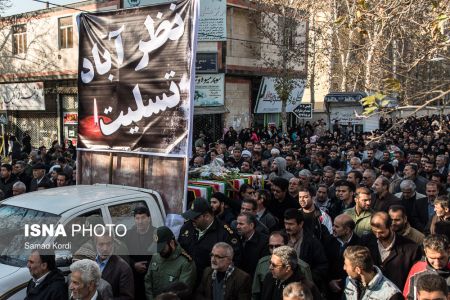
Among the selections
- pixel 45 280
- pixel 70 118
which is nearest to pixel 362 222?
pixel 45 280

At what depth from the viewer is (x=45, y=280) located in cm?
423

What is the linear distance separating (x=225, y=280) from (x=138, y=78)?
3633 mm

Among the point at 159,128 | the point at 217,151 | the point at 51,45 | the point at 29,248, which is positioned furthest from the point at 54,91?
the point at 29,248

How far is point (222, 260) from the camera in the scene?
14.4ft

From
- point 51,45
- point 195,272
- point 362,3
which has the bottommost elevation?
point 195,272

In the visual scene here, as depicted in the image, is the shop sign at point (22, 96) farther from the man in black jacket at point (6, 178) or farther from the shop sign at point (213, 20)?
the man in black jacket at point (6, 178)

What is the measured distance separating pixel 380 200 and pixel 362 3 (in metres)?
3.26

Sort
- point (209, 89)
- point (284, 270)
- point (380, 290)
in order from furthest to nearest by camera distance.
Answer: point (209, 89)
point (284, 270)
point (380, 290)

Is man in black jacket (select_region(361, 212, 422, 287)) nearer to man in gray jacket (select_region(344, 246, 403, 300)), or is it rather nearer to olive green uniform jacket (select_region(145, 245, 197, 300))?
man in gray jacket (select_region(344, 246, 403, 300))

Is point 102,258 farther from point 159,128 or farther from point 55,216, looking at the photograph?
point 159,128

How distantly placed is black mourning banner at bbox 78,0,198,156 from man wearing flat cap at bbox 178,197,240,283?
1300 millimetres

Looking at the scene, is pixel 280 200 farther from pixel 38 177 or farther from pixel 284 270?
pixel 38 177

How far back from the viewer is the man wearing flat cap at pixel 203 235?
5.27 metres

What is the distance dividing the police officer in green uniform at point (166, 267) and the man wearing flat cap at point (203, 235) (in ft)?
1.63
